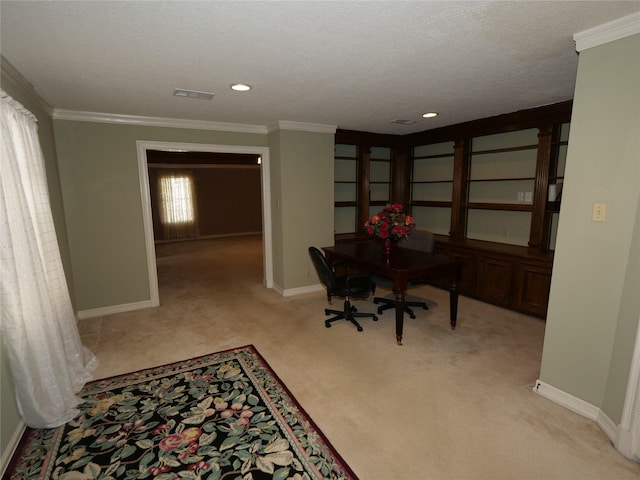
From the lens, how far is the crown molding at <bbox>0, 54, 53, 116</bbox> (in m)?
2.20

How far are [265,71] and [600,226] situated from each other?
2488mm

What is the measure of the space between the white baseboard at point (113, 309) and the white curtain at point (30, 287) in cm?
161

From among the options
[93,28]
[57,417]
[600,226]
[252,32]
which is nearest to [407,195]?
Result: [600,226]

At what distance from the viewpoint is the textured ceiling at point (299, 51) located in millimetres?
1662

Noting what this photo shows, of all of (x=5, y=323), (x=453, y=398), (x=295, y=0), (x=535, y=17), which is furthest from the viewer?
(x=453, y=398)

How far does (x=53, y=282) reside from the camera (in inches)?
98.0

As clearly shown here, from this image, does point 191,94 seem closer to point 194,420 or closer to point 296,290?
point 194,420

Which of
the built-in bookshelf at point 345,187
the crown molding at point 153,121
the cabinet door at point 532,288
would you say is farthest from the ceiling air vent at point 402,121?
the cabinet door at point 532,288

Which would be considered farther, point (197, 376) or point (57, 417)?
point (197, 376)

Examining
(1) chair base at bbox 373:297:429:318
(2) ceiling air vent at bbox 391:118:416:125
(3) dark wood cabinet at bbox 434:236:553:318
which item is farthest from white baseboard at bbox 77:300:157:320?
(3) dark wood cabinet at bbox 434:236:553:318

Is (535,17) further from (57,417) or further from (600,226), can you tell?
(57,417)

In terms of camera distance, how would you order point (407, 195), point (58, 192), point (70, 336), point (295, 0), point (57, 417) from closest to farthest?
1. point (295, 0)
2. point (57, 417)
3. point (70, 336)
4. point (58, 192)
5. point (407, 195)

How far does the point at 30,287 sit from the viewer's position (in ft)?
6.79

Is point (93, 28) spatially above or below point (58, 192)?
above
